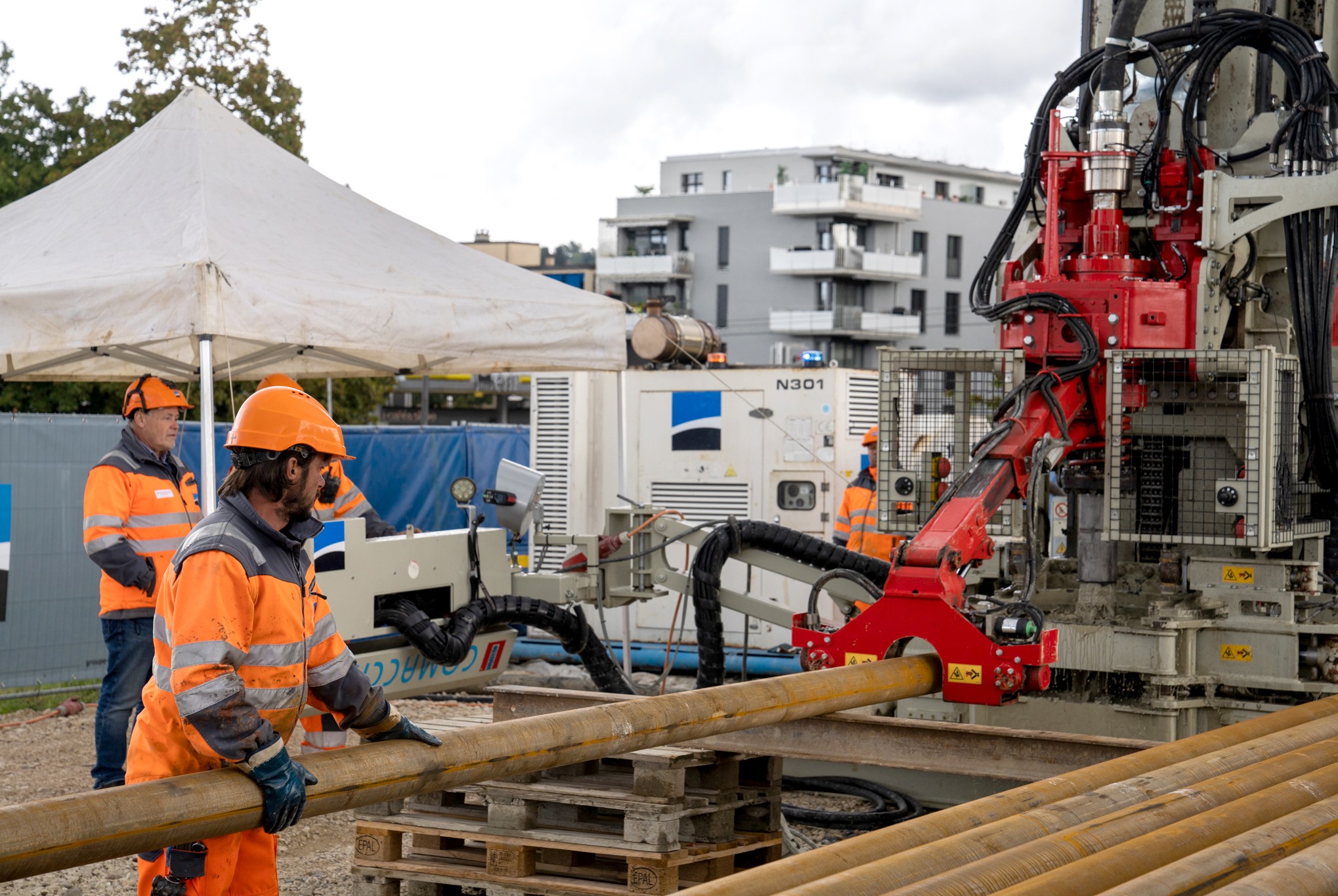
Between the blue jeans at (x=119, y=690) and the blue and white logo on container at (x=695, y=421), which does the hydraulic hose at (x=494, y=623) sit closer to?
the blue jeans at (x=119, y=690)

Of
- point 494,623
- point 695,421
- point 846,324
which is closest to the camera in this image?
point 494,623

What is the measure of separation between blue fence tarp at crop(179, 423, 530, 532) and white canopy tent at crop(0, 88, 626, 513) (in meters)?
4.70

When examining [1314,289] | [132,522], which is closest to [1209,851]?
[1314,289]

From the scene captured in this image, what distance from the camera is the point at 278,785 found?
370 cm

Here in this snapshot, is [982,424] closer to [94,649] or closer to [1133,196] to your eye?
[1133,196]

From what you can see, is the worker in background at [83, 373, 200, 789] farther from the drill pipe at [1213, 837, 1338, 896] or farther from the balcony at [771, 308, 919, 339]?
the balcony at [771, 308, 919, 339]

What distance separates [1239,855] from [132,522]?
5845 mm

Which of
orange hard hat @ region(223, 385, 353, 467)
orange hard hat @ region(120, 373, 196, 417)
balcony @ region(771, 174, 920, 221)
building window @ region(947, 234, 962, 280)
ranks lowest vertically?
orange hard hat @ region(223, 385, 353, 467)

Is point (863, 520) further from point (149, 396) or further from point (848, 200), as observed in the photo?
point (848, 200)

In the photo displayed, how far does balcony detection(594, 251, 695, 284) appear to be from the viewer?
6756 cm

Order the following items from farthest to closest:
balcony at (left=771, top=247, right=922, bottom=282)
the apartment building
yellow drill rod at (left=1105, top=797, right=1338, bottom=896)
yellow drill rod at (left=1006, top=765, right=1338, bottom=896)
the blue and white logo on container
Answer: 1. the apartment building
2. balcony at (left=771, top=247, right=922, bottom=282)
3. the blue and white logo on container
4. yellow drill rod at (left=1006, top=765, right=1338, bottom=896)
5. yellow drill rod at (left=1105, top=797, right=1338, bottom=896)

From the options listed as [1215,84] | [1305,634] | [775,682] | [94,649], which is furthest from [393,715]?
[94,649]

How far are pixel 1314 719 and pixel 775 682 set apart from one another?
96.9 inches

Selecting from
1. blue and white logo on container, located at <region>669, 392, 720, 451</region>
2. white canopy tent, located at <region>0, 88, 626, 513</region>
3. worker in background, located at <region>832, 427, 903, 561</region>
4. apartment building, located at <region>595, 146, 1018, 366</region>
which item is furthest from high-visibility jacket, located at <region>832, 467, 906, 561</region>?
apartment building, located at <region>595, 146, 1018, 366</region>
